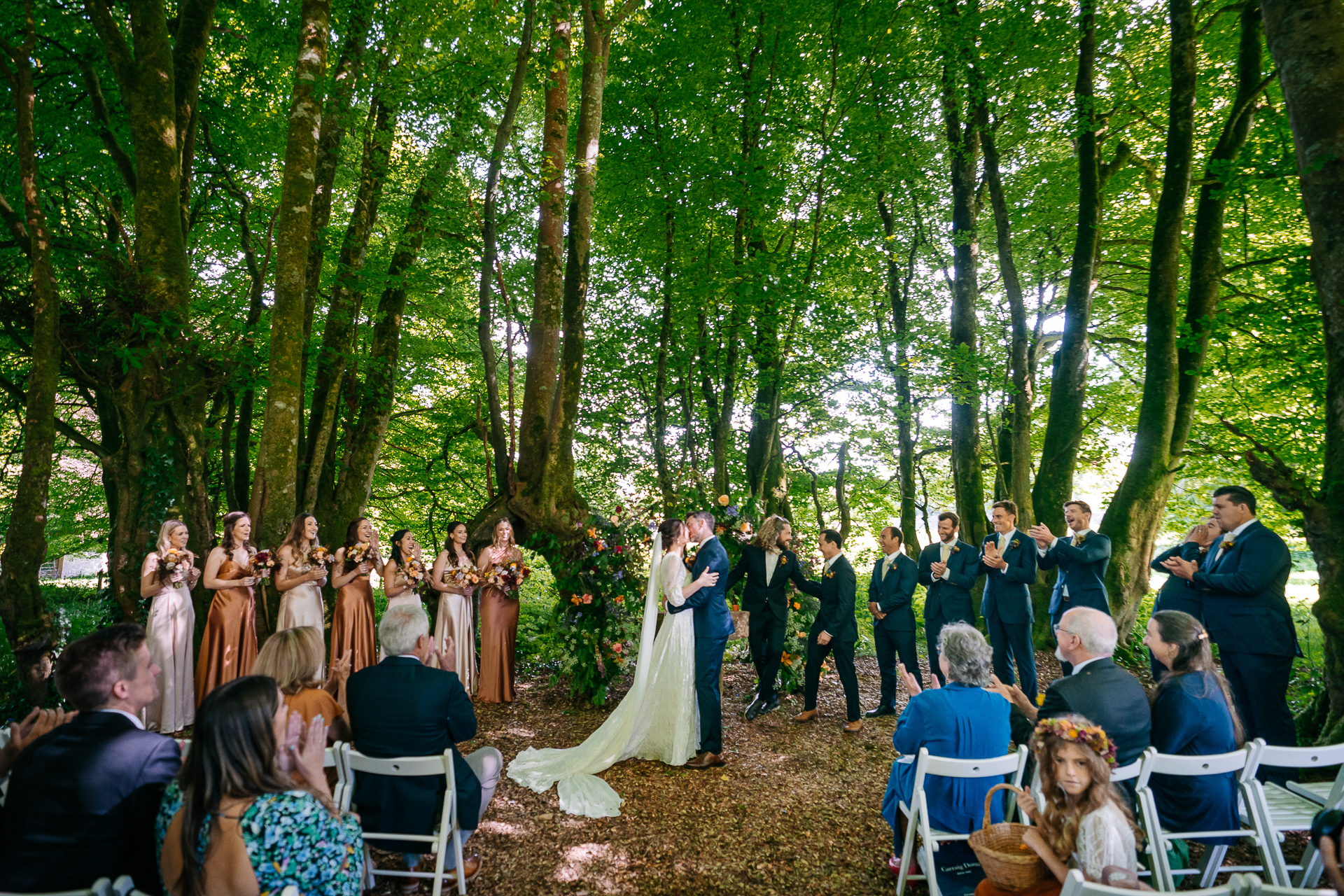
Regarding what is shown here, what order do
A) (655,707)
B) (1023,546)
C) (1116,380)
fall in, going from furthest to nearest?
(1116,380) → (1023,546) → (655,707)

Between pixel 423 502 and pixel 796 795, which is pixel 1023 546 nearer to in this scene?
pixel 796 795

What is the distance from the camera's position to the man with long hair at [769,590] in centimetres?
649

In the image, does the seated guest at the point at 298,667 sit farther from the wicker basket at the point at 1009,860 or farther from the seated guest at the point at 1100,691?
the seated guest at the point at 1100,691

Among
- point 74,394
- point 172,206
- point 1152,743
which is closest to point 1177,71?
point 1152,743

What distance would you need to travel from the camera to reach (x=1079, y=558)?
5.79 meters

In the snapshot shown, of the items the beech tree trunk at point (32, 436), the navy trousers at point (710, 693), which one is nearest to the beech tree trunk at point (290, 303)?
the beech tree trunk at point (32, 436)

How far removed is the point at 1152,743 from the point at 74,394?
47.2ft

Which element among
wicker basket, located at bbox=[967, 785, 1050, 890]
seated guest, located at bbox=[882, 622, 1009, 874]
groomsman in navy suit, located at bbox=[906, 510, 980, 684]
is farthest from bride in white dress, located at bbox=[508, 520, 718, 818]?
wicker basket, located at bbox=[967, 785, 1050, 890]

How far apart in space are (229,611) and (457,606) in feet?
6.72

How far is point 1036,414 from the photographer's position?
46.3 feet

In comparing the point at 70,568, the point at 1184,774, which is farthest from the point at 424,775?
the point at 70,568

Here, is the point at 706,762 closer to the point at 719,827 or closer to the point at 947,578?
the point at 719,827

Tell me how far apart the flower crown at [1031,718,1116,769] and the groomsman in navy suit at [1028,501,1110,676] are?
366 centimetres

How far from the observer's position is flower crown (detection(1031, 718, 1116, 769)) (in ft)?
7.75
